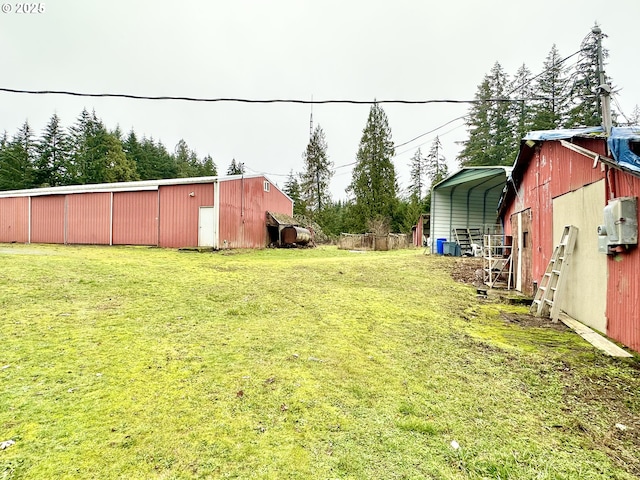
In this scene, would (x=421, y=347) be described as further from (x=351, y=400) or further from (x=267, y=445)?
(x=267, y=445)

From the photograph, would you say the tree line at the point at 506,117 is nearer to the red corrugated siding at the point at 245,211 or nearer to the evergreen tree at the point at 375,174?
the evergreen tree at the point at 375,174

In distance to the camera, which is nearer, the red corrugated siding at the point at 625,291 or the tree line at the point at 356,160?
the red corrugated siding at the point at 625,291

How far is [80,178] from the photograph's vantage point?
3569cm

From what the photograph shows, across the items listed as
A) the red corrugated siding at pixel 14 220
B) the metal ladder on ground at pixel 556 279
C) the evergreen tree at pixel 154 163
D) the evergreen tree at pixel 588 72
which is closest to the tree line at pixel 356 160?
the evergreen tree at pixel 154 163

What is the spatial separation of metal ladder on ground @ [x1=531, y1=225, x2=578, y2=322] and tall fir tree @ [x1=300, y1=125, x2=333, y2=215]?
101ft

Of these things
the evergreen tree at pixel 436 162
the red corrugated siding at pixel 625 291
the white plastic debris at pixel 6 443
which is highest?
the evergreen tree at pixel 436 162

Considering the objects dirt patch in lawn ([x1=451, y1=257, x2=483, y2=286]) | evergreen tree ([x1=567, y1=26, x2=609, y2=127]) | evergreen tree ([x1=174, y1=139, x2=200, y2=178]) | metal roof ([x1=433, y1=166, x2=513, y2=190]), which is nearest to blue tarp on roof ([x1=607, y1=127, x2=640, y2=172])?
evergreen tree ([x1=567, y1=26, x2=609, y2=127])

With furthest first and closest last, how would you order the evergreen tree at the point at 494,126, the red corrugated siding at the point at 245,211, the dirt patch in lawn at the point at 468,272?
the evergreen tree at the point at 494,126
the red corrugated siding at the point at 245,211
the dirt patch in lawn at the point at 468,272

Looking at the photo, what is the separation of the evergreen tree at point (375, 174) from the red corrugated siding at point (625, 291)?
27986 millimetres

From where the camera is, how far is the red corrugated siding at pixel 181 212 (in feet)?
47.2

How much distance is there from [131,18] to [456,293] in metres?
10.7

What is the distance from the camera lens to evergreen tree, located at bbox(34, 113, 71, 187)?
35594 millimetres

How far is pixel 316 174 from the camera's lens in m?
36.3

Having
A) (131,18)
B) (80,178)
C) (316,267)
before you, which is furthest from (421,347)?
(80,178)
